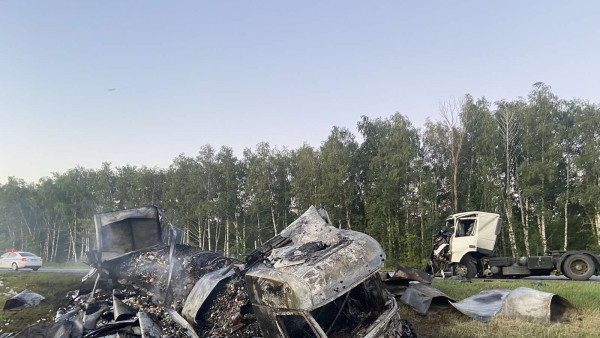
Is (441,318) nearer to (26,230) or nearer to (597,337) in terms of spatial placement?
(597,337)

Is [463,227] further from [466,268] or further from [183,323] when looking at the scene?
[183,323]

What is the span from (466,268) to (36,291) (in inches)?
537

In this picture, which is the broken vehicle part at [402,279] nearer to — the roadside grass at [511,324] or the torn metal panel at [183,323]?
the roadside grass at [511,324]

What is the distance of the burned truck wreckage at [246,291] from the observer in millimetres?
3594

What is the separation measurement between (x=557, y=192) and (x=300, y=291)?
27669 millimetres

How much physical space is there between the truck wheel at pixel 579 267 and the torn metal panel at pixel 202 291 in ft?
32.5

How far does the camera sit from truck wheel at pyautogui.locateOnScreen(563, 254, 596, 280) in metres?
10.4

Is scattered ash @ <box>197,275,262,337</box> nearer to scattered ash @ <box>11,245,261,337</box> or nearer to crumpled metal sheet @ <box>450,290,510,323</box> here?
scattered ash @ <box>11,245,261,337</box>

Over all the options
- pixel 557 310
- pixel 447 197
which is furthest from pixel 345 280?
pixel 447 197

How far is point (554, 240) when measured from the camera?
82.2 ft

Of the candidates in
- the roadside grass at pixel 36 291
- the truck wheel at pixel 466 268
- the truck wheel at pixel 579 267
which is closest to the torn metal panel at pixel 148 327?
the roadside grass at pixel 36 291

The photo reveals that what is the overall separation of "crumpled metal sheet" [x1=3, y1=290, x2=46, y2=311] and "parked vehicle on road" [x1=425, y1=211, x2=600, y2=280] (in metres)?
12.0

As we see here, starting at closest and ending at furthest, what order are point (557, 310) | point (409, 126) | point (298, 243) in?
point (298, 243) → point (557, 310) → point (409, 126)

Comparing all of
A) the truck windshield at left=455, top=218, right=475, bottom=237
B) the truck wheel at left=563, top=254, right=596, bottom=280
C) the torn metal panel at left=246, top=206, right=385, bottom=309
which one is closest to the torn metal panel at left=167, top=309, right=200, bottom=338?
the torn metal panel at left=246, top=206, right=385, bottom=309
